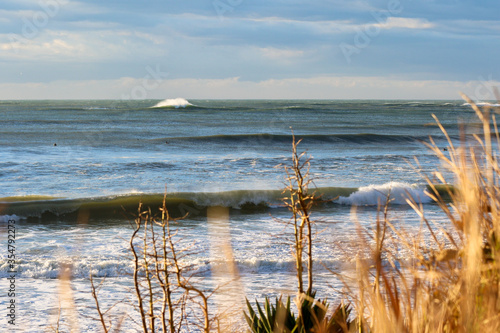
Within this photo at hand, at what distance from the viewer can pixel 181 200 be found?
13961 millimetres

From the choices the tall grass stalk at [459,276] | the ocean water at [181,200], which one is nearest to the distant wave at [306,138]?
the ocean water at [181,200]

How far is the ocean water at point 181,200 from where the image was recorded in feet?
22.7

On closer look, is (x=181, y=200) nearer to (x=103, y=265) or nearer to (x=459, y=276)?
(x=103, y=265)

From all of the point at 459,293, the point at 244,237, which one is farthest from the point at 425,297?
the point at 244,237

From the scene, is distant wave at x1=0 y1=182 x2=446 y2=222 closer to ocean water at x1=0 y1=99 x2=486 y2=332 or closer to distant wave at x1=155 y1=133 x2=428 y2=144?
ocean water at x1=0 y1=99 x2=486 y2=332

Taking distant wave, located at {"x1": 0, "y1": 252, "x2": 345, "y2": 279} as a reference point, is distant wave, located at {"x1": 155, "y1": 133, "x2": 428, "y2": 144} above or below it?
above

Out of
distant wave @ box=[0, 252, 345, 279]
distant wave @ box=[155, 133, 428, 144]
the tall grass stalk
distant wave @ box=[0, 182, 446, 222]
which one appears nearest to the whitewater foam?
distant wave @ box=[0, 182, 446, 222]

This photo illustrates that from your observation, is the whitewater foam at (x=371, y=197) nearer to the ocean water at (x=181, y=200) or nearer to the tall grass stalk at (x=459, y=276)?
the ocean water at (x=181, y=200)

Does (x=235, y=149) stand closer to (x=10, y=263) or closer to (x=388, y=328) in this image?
(x=10, y=263)

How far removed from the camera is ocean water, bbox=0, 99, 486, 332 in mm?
6934

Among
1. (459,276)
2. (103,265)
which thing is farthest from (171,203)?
(459,276)

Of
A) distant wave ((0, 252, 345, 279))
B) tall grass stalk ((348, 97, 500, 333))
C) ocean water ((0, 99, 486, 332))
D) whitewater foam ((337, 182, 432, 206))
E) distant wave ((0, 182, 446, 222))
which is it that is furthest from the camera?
whitewater foam ((337, 182, 432, 206))

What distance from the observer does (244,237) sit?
9703 millimetres

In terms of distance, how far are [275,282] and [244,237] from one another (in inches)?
102
